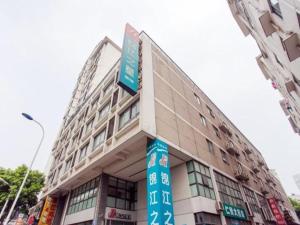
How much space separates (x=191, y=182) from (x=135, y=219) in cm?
588

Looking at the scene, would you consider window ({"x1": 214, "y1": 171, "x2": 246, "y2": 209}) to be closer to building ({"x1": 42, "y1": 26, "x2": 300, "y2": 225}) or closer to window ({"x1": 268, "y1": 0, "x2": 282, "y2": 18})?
building ({"x1": 42, "y1": 26, "x2": 300, "y2": 225})

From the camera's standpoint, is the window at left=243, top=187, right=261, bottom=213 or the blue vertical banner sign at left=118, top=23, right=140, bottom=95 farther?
the window at left=243, top=187, right=261, bottom=213

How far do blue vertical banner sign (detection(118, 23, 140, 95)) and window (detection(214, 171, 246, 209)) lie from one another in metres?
10.1

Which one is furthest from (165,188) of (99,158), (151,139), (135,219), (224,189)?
(224,189)

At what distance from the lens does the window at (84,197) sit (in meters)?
14.5

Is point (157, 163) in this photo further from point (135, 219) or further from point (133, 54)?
point (133, 54)

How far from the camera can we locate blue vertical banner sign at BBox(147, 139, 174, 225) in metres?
8.38

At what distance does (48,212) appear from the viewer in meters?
18.5

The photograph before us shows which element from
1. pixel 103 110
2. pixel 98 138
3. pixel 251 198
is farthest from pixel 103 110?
pixel 251 198

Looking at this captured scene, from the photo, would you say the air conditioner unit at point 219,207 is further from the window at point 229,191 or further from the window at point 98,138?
the window at point 98,138

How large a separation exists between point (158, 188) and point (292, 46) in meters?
8.31

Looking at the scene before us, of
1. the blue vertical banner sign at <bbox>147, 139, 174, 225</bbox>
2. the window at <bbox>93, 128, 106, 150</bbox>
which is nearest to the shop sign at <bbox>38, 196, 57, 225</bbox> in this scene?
the window at <bbox>93, 128, 106, 150</bbox>

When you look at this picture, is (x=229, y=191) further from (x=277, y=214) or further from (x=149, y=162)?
(x=277, y=214)

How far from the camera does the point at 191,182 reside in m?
11.9
